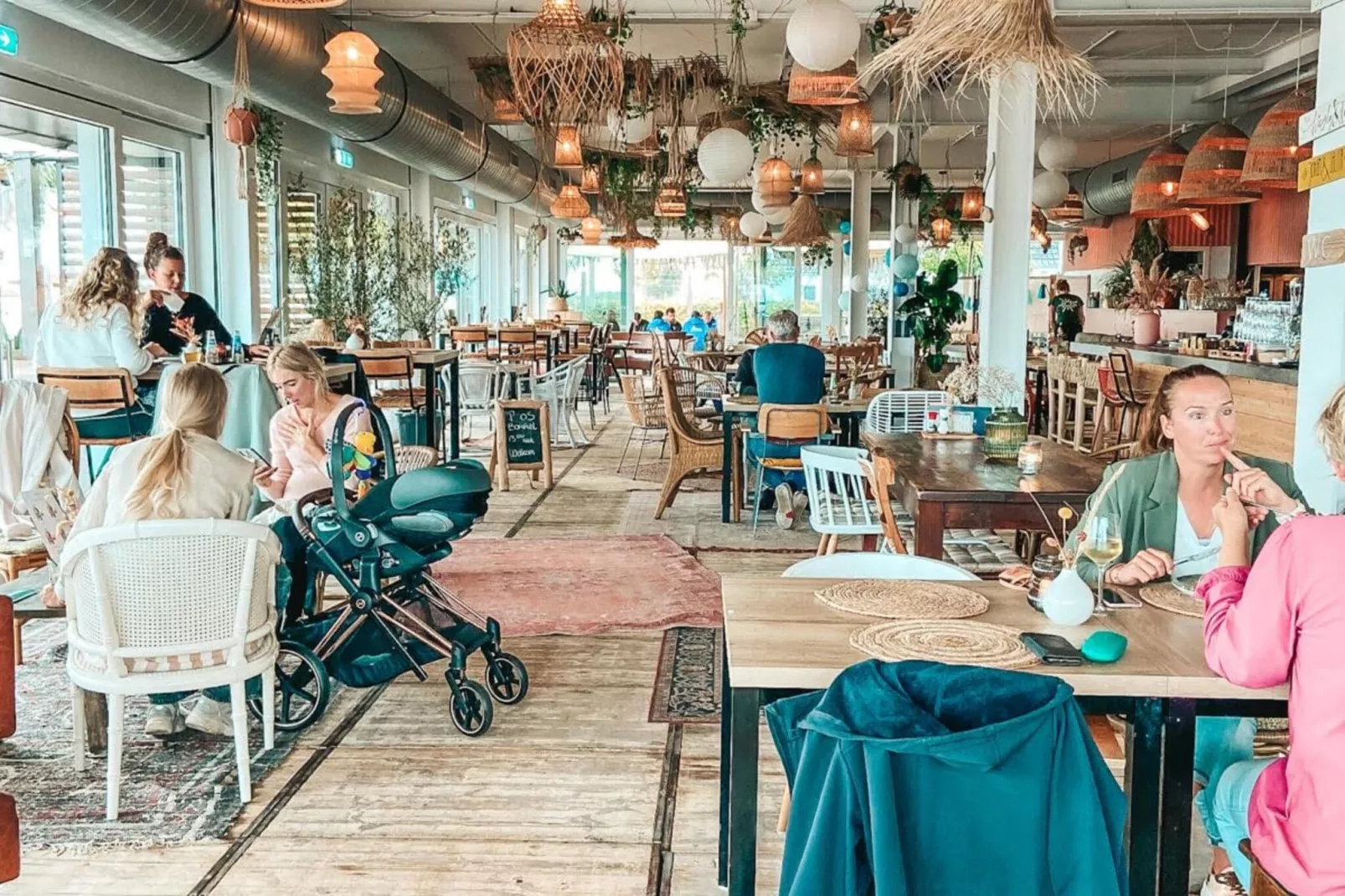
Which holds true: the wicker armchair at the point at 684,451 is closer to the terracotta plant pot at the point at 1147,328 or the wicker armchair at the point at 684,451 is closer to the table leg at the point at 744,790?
the terracotta plant pot at the point at 1147,328

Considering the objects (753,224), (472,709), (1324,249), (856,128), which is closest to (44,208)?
(856,128)

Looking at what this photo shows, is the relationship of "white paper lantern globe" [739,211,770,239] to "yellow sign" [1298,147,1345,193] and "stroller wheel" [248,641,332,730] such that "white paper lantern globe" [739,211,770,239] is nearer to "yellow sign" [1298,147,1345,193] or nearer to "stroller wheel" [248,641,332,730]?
"yellow sign" [1298,147,1345,193]

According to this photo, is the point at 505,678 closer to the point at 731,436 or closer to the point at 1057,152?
the point at 731,436

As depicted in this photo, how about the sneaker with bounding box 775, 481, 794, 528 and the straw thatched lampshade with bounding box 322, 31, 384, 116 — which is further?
the sneaker with bounding box 775, 481, 794, 528

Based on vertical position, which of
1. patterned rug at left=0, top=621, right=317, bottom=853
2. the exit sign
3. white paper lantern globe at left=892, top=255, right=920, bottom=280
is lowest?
patterned rug at left=0, top=621, right=317, bottom=853

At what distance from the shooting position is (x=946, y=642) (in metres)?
2.30

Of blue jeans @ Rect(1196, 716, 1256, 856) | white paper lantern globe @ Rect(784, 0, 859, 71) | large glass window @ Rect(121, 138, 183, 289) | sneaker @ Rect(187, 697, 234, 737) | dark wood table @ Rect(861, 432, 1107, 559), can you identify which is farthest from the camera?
large glass window @ Rect(121, 138, 183, 289)

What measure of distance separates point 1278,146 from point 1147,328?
9.64 ft

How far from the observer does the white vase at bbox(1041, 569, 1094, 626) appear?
95.5 inches

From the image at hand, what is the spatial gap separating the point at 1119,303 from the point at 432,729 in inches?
559

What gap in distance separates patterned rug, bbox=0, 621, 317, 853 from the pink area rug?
1382mm

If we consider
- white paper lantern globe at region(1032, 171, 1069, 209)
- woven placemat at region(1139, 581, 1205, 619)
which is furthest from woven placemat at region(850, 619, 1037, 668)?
white paper lantern globe at region(1032, 171, 1069, 209)

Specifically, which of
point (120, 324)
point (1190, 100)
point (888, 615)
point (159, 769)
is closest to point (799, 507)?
point (120, 324)

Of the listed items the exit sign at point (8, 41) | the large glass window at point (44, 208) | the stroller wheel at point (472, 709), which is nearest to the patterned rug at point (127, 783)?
the stroller wheel at point (472, 709)
